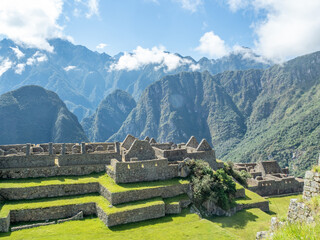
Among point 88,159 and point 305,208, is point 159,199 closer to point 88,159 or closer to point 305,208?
point 88,159

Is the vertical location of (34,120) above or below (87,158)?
above

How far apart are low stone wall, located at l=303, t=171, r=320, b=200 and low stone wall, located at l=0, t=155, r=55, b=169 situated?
79.5 ft

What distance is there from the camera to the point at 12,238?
16938mm

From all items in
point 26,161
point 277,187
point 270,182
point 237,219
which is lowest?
point 277,187

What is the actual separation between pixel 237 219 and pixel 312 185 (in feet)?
61.6

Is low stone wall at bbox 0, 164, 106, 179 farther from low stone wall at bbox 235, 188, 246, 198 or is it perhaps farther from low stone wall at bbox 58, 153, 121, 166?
low stone wall at bbox 235, 188, 246, 198

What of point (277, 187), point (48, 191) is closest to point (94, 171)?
point (48, 191)

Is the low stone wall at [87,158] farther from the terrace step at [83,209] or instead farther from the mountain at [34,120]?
the mountain at [34,120]

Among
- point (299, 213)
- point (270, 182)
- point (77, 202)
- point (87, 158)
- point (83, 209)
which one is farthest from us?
point (270, 182)

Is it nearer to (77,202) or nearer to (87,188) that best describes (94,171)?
(87,188)

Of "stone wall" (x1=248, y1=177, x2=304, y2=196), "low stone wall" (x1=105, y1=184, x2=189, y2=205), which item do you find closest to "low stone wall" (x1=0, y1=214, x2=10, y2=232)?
"low stone wall" (x1=105, y1=184, x2=189, y2=205)

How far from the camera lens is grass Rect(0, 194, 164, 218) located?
20.0 meters

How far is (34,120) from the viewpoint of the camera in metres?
175

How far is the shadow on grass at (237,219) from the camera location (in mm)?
22938
